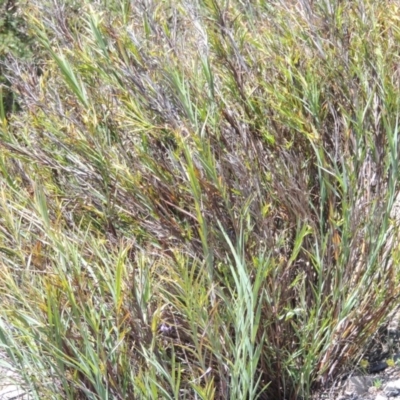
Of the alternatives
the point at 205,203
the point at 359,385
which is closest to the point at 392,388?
the point at 359,385

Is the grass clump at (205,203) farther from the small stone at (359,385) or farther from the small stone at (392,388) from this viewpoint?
the small stone at (392,388)

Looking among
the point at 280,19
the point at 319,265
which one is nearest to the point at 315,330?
the point at 319,265

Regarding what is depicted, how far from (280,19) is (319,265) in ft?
4.72

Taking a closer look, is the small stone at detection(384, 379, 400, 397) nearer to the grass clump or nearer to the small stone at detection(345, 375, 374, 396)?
the small stone at detection(345, 375, 374, 396)

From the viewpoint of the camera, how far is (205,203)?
322cm

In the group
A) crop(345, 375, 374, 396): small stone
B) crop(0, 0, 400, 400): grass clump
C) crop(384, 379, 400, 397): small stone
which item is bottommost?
crop(384, 379, 400, 397): small stone

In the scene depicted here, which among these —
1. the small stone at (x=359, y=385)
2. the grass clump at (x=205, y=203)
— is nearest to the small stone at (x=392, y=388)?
the small stone at (x=359, y=385)

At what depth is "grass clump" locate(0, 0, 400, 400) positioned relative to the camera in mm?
2715

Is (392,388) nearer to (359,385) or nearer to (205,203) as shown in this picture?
(359,385)

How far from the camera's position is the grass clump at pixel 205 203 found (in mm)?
2715

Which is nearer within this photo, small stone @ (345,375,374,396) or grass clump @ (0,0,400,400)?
grass clump @ (0,0,400,400)

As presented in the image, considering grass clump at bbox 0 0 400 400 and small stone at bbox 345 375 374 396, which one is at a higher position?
grass clump at bbox 0 0 400 400

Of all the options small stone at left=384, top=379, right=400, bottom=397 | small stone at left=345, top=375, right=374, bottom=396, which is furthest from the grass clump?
small stone at left=384, top=379, right=400, bottom=397

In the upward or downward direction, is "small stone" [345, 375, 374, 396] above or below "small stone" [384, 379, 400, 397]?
above
